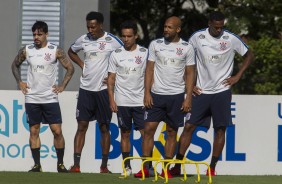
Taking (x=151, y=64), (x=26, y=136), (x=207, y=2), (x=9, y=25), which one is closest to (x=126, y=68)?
(x=151, y=64)

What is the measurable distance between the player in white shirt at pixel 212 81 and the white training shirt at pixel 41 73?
6.84 ft

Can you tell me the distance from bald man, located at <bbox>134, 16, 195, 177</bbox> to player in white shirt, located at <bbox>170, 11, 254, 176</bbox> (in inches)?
18.4

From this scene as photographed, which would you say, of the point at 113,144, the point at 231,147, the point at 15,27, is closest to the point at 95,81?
the point at 113,144

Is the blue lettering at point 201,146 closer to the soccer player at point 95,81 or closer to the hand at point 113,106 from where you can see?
the soccer player at point 95,81

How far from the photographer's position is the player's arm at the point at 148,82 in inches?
703

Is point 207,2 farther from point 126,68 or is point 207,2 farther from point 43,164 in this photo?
point 126,68

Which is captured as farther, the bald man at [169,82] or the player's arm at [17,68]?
the player's arm at [17,68]

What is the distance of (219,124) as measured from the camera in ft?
60.9

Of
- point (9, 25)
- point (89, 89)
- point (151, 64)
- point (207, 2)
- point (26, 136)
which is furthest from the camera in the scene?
point (207, 2)

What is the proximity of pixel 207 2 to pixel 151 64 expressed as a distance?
786 inches

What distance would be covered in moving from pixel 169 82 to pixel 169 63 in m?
0.25

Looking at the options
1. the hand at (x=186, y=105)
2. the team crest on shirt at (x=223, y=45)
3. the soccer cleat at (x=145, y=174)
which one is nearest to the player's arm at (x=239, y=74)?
the team crest on shirt at (x=223, y=45)

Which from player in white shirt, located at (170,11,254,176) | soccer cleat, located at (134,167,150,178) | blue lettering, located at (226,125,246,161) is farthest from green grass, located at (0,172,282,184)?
blue lettering, located at (226,125,246,161)

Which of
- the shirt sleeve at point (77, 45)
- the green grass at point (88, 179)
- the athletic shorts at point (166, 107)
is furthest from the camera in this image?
the shirt sleeve at point (77, 45)
